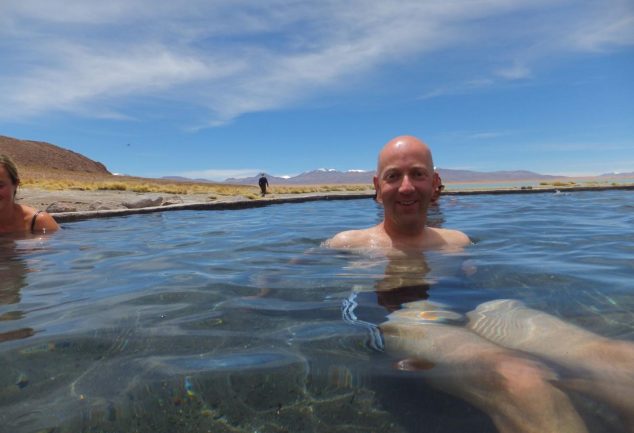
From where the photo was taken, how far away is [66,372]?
1.56 m

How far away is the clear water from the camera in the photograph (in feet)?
4.33

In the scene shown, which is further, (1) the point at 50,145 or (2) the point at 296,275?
(1) the point at 50,145

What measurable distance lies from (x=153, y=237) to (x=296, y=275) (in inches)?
121

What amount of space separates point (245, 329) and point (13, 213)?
13.9ft

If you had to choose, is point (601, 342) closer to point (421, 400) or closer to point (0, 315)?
point (421, 400)

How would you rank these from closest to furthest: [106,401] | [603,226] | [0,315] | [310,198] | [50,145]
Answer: [106,401]
[0,315]
[603,226]
[310,198]
[50,145]

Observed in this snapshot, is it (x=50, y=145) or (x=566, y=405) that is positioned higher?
(x=50, y=145)

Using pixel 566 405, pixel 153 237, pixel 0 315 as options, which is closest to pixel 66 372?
pixel 0 315

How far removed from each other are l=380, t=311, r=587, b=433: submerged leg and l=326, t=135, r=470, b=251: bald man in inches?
63.6

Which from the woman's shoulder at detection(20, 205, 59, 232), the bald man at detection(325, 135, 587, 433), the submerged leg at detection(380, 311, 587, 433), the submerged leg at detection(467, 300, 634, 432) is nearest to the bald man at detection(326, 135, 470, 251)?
the bald man at detection(325, 135, 587, 433)

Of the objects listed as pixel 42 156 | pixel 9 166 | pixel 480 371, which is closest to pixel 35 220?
pixel 9 166

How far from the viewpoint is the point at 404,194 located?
3.35 meters

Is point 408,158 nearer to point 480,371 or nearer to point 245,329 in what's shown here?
point 245,329

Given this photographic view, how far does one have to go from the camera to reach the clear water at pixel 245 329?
132cm
